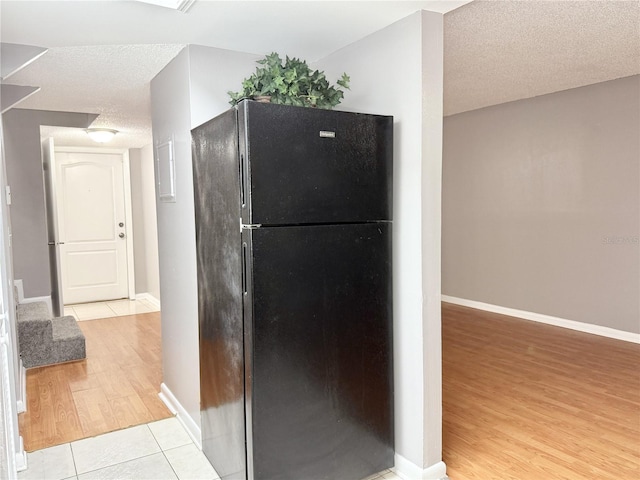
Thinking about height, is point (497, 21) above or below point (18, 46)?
above

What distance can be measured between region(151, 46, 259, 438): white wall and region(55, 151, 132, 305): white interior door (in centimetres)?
381

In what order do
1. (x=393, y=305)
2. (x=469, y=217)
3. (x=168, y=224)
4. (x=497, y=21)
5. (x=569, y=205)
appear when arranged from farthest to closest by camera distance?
(x=469, y=217)
(x=569, y=205)
(x=168, y=224)
(x=497, y=21)
(x=393, y=305)

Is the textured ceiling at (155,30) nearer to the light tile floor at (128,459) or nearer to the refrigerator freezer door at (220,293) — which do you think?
the refrigerator freezer door at (220,293)

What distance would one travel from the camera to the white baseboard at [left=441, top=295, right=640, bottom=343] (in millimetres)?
4350

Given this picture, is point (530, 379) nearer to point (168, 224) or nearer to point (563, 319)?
point (563, 319)

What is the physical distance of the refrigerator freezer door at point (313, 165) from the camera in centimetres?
182

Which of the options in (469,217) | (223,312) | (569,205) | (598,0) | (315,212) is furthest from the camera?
(469,217)

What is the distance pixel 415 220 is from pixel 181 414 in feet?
6.21

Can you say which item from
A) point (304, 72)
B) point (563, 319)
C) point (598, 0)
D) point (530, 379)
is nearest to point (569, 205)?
point (563, 319)

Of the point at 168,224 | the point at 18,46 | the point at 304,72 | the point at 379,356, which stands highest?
the point at 18,46

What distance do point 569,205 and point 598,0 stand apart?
257 centimetres

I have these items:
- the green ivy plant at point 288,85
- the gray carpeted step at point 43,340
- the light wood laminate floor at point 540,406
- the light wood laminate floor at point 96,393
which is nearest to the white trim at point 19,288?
the gray carpeted step at point 43,340

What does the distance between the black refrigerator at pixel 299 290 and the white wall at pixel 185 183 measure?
0.35 metres

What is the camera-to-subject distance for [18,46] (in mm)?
2400
